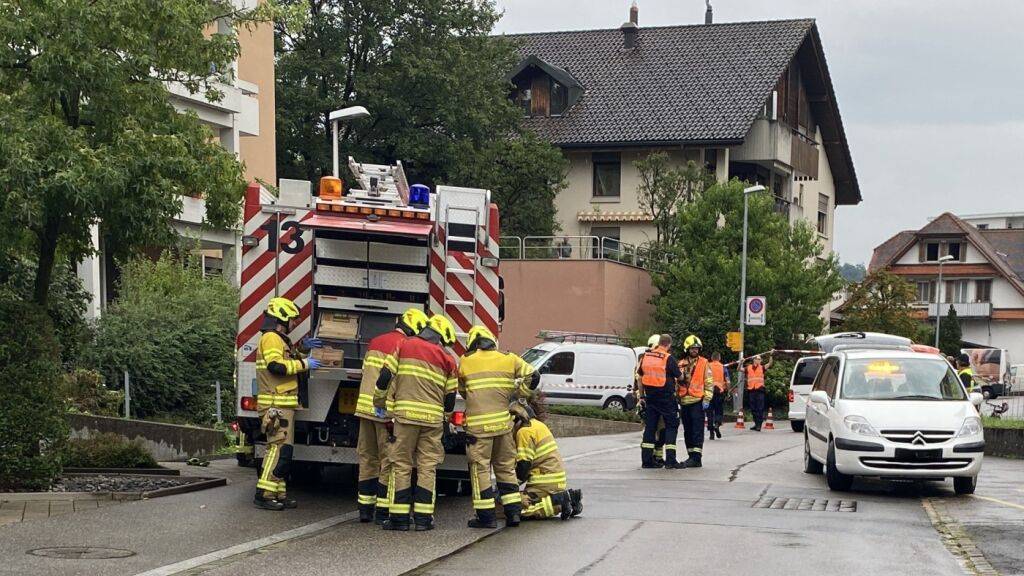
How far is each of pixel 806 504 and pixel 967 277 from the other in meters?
75.8

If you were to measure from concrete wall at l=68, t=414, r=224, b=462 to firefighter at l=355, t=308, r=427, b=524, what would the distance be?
22.8 ft

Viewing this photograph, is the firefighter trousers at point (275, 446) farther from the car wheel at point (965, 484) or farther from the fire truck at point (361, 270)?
the car wheel at point (965, 484)

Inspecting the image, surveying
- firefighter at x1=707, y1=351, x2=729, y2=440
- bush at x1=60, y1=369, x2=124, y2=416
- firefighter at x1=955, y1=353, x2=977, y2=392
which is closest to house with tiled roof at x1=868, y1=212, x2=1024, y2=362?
firefighter at x1=707, y1=351, x2=729, y2=440

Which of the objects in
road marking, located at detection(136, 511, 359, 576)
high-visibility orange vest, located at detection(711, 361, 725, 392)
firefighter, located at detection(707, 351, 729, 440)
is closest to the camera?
road marking, located at detection(136, 511, 359, 576)

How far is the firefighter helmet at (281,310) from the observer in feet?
42.0

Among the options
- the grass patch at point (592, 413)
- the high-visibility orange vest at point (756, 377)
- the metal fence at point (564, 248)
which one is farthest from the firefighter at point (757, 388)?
the metal fence at point (564, 248)

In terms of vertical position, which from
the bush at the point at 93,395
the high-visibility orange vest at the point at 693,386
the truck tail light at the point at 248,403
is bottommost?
the bush at the point at 93,395

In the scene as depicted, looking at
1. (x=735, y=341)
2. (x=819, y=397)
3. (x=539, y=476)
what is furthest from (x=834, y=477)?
(x=735, y=341)

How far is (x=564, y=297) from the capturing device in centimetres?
4241

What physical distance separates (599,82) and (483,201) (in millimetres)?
39931

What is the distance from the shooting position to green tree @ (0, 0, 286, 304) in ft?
40.6

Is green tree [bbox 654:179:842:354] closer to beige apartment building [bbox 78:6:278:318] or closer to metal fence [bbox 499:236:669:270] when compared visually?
metal fence [bbox 499:236:669:270]

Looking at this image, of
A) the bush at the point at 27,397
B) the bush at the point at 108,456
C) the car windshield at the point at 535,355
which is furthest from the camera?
the car windshield at the point at 535,355

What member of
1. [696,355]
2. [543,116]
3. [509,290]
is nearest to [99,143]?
[696,355]
